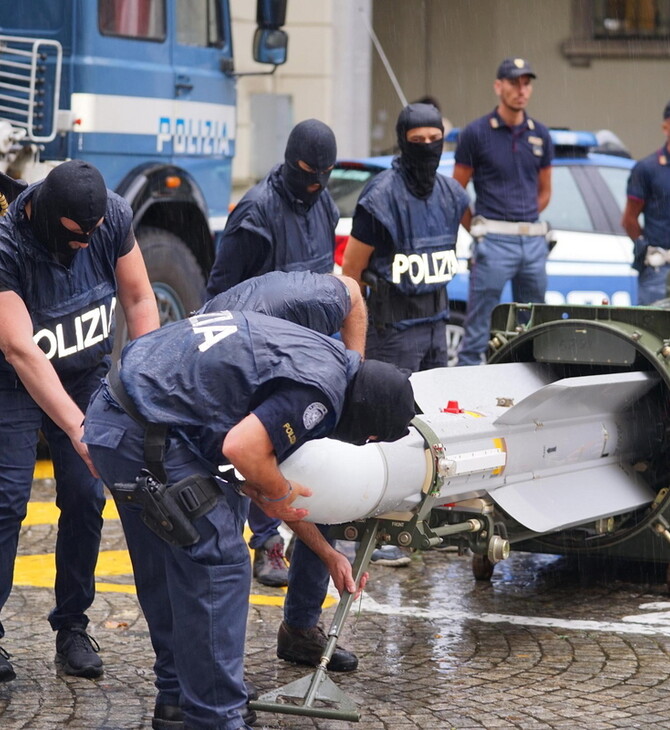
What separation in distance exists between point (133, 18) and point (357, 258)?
8.66ft

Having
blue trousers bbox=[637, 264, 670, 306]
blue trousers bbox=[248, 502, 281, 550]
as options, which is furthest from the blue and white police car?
blue trousers bbox=[248, 502, 281, 550]

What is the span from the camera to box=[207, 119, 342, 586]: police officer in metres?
5.92

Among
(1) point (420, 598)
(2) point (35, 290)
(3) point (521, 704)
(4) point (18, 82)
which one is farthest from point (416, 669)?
(4) point (18, 82)

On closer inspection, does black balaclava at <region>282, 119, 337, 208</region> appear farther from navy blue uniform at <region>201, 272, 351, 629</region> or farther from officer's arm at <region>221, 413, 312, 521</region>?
officer's arm at <region>221, 413, 312, 521</region>

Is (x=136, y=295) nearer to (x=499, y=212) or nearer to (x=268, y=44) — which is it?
(x=499, y=212)

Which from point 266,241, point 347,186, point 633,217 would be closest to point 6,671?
point 266,241

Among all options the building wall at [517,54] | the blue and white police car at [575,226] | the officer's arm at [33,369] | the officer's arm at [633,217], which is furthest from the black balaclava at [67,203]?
the building wall at [517,54]

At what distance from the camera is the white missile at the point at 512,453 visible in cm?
420

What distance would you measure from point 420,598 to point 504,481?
34.5 inches

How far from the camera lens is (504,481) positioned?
5.18 m

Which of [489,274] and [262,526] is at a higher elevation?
[489,274]

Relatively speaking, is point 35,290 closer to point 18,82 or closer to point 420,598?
point 420,598

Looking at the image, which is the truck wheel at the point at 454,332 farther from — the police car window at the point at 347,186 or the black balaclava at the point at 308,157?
the black balaclava at the point at 308,157

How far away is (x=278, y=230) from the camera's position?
5969mm
